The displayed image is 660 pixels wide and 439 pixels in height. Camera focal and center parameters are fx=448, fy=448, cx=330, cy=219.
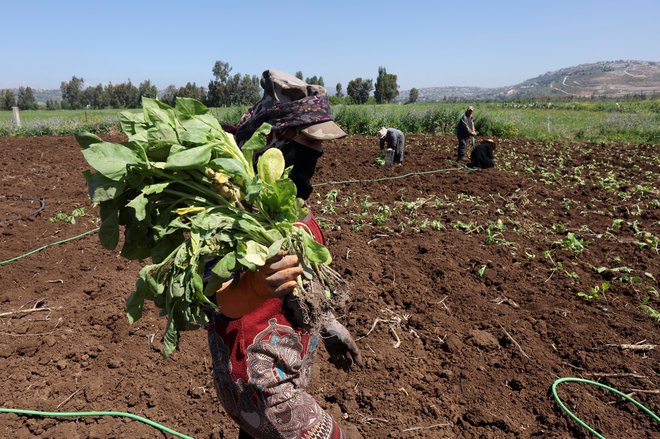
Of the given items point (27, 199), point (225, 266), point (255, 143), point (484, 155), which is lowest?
point (27, 199)

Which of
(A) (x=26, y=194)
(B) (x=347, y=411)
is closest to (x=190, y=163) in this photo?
(B) (x=347, y=411)

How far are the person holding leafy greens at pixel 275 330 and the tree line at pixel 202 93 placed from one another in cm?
4451

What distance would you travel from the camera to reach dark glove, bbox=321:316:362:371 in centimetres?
243

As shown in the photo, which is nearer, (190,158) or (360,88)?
(190,158)

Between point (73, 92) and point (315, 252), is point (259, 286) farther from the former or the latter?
point (73, 92)

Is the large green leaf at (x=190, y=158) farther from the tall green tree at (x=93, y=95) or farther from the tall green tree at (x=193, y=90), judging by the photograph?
the tall green tree at (x=93, y=95)

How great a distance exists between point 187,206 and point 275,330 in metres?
0.61

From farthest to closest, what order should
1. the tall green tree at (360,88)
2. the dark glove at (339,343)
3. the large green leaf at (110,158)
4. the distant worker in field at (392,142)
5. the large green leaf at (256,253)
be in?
the tall green tree at (360,88), the distant worker in field at (392,142), the dark glove at (339,343), the large green leaf at (256,253), the large green leaf at (110,158)

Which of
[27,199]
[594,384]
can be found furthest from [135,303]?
[27,199]

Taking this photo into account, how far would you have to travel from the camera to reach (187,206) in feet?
5.33

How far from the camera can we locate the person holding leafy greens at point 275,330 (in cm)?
164

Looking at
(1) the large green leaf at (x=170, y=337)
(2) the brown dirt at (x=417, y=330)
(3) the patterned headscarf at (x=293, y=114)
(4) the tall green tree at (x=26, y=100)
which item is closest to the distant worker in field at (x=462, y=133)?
(2) the brown dirt at (x=417, y=330)

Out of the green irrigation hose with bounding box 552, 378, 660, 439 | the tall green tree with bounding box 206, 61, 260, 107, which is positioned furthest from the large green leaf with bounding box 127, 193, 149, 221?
the tall green tree with bounding box 206, 61, 260, 107

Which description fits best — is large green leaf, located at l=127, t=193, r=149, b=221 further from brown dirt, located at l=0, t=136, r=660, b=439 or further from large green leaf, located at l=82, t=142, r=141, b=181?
brown dirt, located at l=0, t=136, r=660, b=439
